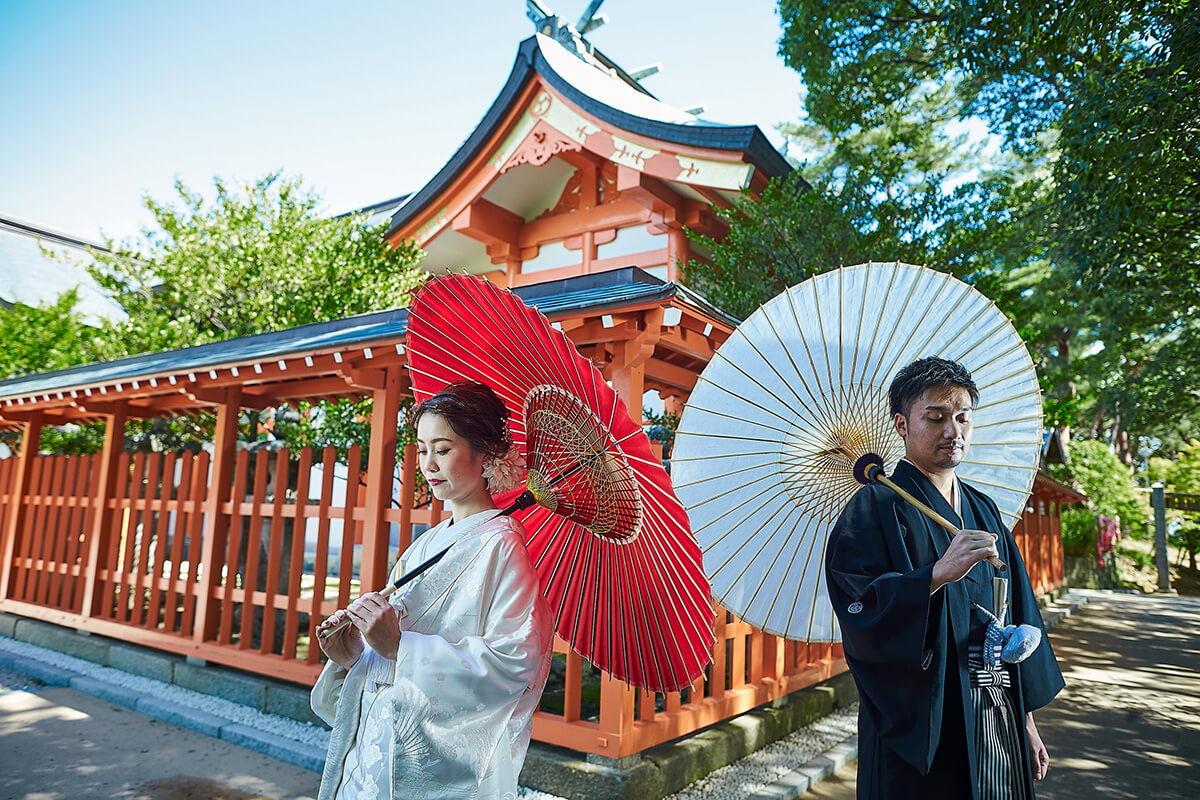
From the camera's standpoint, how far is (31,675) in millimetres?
6164

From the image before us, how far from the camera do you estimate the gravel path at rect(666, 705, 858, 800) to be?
3855mm

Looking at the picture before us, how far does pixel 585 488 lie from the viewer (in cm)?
196

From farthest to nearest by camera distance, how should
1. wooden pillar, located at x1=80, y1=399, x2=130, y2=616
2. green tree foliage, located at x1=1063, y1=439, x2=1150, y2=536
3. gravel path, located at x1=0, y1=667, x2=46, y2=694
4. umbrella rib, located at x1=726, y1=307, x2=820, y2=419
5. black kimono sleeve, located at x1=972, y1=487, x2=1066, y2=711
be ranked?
green tree foliage, located at x1=1063, y1=439, x2=1150, y2=536 → wooden pillar, located at x1=80, y1=399, x2=130, y2=616 → gravel path, located at x1=0, y1=667, x2=46, y2=694 → umbrella rib, located at x1=726, y1=307, x2=820, y2=419 → black kimono sleeve, located at x1=972, y1=487, x2=1066, y2=711

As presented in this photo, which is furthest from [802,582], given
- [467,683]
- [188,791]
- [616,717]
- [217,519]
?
[217,519]

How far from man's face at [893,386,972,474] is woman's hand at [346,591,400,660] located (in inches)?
56.7

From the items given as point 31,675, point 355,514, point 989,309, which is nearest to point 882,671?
point 989,309

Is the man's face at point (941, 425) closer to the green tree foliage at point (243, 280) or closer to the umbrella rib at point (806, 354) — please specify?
the umbrella rib at point (806, 354)

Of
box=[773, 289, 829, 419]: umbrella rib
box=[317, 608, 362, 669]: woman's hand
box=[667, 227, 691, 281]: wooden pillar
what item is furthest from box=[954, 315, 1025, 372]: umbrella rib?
box=[667, 227, 691, 281]: wooden pillar

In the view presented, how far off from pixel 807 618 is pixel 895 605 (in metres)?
0.59

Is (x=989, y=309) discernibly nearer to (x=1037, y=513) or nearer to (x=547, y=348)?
(x=547, y=348)

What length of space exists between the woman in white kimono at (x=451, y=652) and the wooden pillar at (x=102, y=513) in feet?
20.6

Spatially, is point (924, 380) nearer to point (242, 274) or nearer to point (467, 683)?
point (467, 683)

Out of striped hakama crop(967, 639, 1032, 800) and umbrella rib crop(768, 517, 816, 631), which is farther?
umbrella rib crop(768, 517, 816, 631)

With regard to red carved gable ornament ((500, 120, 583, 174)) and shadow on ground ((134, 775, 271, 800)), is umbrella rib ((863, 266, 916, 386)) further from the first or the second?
red carved gable ornament ((500, 120, 583, 174))
